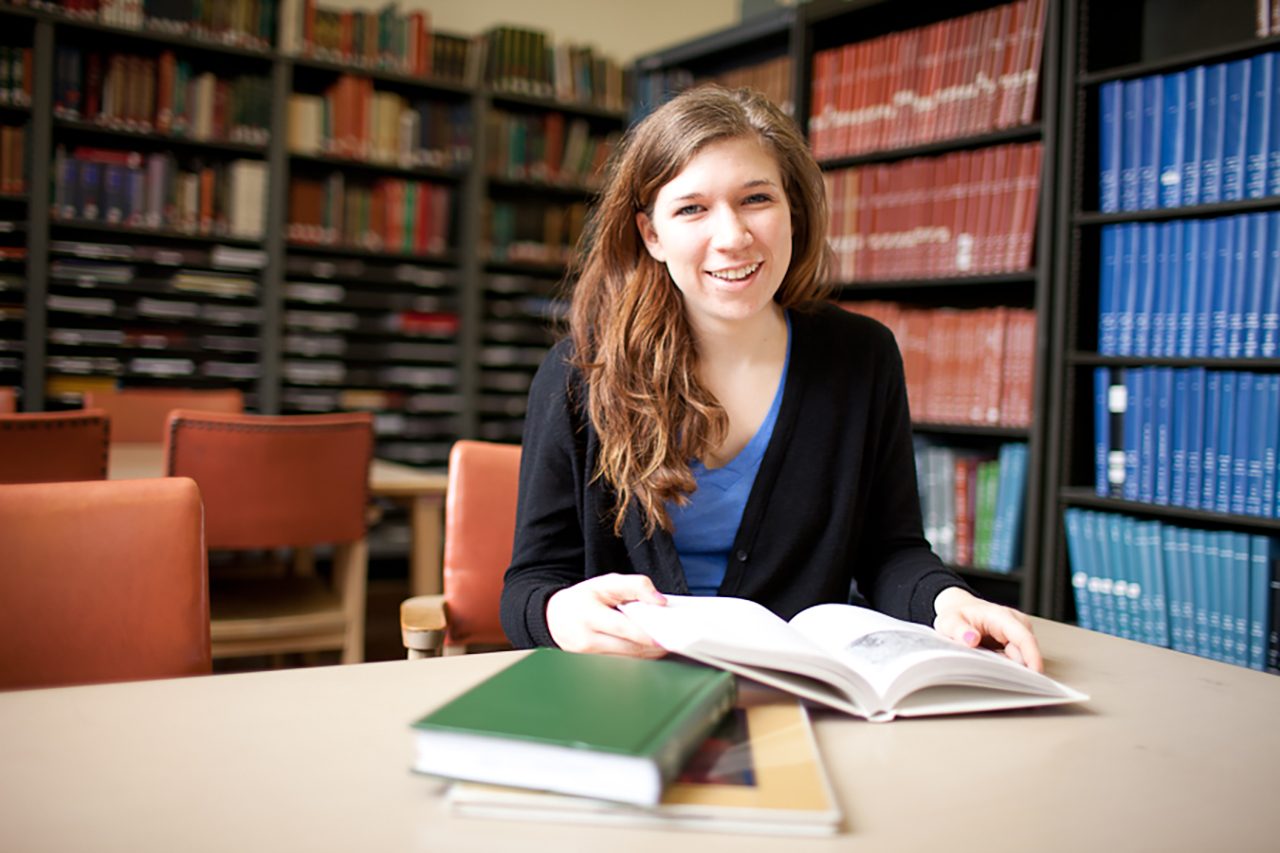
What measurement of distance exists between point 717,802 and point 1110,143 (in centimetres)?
246

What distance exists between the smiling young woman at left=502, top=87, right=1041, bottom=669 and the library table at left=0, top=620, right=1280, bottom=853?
1.21 feet

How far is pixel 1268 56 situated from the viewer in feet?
7.63

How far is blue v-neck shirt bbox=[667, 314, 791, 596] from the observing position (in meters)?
1.35

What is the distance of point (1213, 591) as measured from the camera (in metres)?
2.44

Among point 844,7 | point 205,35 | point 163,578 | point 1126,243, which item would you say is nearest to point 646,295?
point 163,578

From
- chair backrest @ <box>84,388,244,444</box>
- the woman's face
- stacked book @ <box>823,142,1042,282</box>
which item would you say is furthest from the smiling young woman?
chair backrest @ <box>84,388,244,444</box>

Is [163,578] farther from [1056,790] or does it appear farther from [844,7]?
[844,7]

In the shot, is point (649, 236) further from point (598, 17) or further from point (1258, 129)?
point (598, 17)

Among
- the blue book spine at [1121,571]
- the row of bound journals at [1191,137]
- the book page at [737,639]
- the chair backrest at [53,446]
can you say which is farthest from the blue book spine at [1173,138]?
the chair backrest at [53,446]

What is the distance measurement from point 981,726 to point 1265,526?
1958 millimetres

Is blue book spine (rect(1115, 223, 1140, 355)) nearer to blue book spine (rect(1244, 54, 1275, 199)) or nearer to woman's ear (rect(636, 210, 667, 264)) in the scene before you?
blue book spine (rect(1244, 54, 1275, 199))

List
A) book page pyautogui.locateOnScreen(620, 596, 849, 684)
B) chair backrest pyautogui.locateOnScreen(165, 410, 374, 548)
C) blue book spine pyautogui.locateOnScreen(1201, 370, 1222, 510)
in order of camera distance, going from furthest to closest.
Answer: blue book spine pyautogui.locateOnScreen(1201, 370, 1222, 510), chair backrest pyautogui.locateOnScreen(165, 410, 374, 548), book page pyautogui.locateOnScreen(620, 596, 849, 684)

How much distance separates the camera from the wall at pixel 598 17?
15.6 ft

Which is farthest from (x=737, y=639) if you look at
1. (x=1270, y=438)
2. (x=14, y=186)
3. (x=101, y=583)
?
(x=14, y=186)
